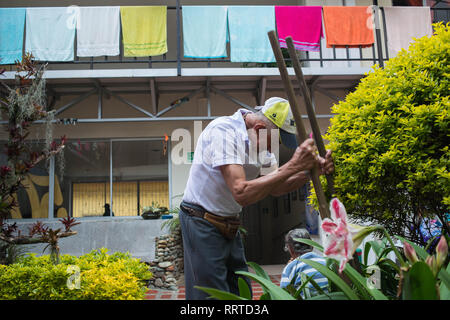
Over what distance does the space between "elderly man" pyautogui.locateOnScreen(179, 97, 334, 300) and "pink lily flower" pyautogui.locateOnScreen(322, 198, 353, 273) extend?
79cm

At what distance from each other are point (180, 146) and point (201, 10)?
116 inches

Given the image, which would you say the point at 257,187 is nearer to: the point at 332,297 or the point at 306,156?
the point at 306,156

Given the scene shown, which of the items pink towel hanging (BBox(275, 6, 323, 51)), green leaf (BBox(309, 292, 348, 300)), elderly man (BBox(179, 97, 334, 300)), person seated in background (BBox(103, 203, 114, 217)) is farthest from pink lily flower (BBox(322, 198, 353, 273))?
person seated in background (BBox(103, 203, 114, 217))

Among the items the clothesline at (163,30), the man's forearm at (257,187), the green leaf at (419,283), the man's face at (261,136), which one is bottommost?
the green leaf at (419,283)

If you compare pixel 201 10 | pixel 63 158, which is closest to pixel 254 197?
pixel 201 10

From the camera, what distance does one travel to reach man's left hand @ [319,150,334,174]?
1.79 m

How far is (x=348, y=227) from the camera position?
119cm

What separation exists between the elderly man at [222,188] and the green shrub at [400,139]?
1.04ft

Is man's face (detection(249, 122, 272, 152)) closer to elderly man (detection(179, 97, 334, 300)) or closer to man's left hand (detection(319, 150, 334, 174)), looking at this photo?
elderly man (detection(179, 97, 334, 300))

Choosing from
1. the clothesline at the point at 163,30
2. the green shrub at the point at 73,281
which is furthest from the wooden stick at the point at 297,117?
the clothesline at the point at 163,30

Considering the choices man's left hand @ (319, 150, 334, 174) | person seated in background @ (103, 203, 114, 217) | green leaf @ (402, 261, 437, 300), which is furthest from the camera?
person seated in background @ (103, 203, 114, 217)

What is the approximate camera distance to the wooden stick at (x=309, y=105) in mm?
1696

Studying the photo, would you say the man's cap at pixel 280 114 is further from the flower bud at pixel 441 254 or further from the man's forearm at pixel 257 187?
the flower bud at pixel 441 254
